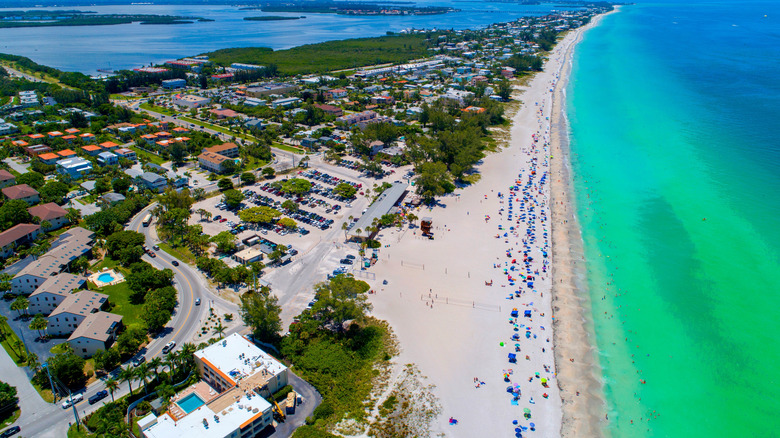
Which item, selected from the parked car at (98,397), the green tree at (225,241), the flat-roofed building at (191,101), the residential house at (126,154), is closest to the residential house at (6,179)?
the residential house at (126,154)

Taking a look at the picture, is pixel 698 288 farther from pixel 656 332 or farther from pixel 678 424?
pixel 678 424

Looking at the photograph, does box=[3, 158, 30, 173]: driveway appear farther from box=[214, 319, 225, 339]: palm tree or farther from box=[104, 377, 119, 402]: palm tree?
box=[104, 377, 119, 402]: palm tree

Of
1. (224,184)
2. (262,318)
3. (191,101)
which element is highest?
(191,101)

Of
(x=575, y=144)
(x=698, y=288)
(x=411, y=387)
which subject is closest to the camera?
(x=411, y=387)

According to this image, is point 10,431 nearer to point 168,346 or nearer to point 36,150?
point 168,346

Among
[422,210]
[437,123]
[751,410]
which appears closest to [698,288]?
[751,410]

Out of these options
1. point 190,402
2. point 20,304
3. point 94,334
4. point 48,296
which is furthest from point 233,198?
point 190,402

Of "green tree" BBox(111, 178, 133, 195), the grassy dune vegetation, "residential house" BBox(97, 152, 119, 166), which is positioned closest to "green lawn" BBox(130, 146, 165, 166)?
"residential house" BBox(97, 152, 119, 166)
